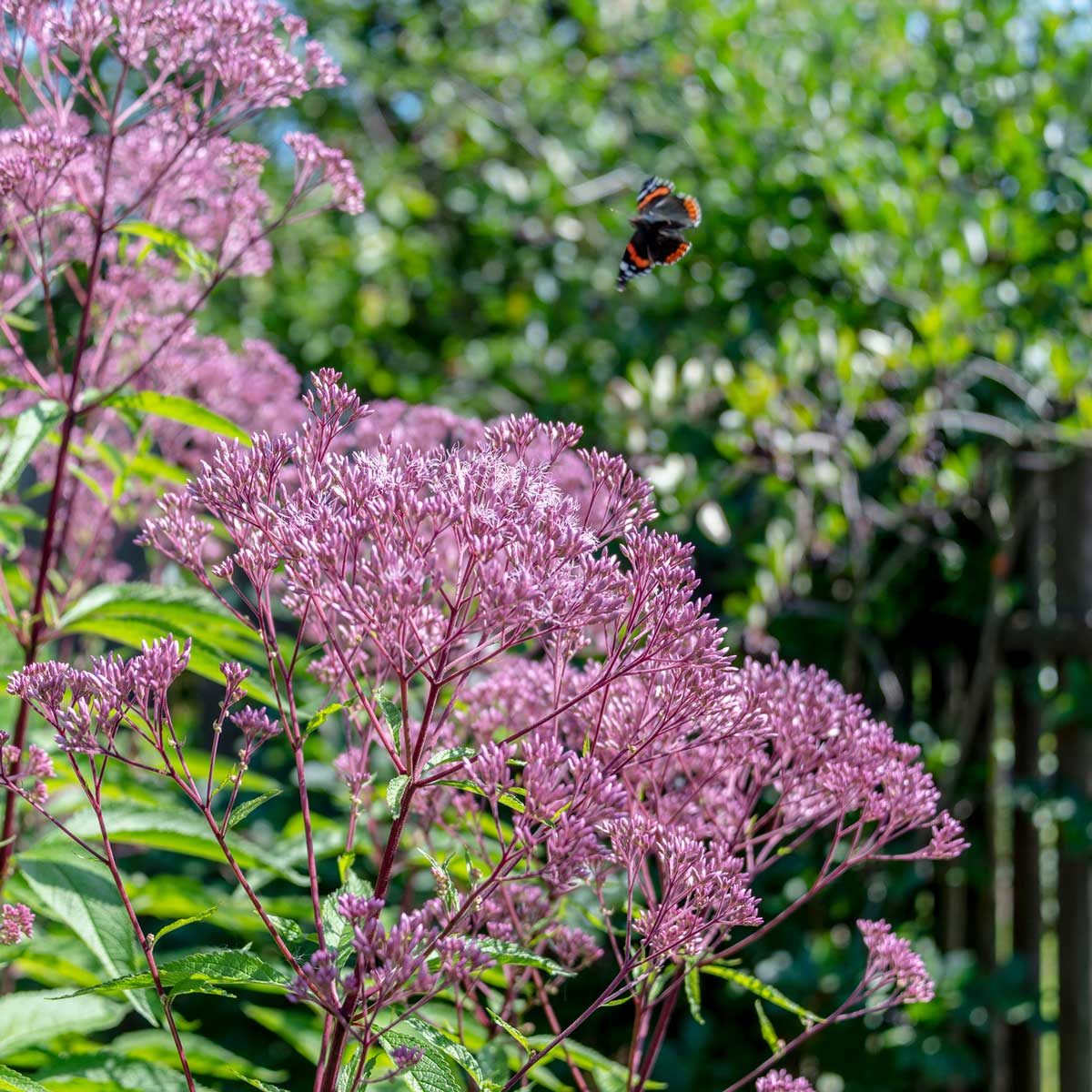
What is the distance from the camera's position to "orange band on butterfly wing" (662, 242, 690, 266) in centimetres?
233

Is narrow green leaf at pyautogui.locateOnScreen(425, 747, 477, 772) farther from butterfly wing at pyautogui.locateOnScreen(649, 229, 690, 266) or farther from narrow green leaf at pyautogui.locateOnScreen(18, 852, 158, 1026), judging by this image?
butterfly wing at pyautogui.locateOnScreen(649, 229, 690, 266)

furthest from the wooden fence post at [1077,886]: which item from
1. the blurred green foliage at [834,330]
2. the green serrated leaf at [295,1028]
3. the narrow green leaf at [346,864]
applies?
the narrow green leaf at [346,864]

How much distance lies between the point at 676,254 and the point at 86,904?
59.1 inches

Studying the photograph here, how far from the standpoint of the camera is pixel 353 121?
838 cm

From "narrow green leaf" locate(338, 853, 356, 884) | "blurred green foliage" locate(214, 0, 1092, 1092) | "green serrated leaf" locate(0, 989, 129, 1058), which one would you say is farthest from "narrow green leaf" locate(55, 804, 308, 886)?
"blurred green foliage" locate(214, 0, 1092, 1092)

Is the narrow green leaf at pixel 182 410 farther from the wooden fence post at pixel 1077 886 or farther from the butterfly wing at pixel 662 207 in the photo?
the wooden fence post at pixel 1077 886

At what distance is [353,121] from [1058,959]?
680 cm

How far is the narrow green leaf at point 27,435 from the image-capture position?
166cm

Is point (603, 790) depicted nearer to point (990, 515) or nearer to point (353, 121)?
point (990, 515)

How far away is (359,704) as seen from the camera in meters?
1.52

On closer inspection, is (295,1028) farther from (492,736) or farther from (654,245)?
(654,245)

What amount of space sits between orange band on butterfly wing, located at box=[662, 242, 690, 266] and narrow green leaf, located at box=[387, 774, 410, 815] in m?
1.41

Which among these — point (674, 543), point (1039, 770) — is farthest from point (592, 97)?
point (674, 543)

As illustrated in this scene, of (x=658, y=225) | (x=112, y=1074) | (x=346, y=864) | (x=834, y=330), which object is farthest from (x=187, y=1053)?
(x=834, y=330)
